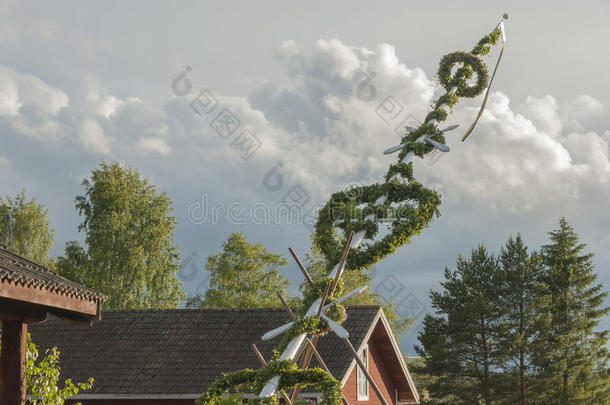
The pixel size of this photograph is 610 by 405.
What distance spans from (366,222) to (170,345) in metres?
9.69

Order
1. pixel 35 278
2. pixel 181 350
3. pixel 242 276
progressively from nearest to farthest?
1. pixel 35 278
2. pixel 181 350
3. pixel 242 276

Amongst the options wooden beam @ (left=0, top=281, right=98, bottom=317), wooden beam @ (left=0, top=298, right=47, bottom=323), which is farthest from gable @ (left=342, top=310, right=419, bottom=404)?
wooden beam @ (left=0, top=298, right=47, bottom=323)

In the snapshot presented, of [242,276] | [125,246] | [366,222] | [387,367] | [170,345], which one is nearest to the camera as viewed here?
[366,222]

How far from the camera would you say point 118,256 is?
34688mm

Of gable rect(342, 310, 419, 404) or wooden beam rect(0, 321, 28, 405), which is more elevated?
gable rect(342, 310, 419, 404)

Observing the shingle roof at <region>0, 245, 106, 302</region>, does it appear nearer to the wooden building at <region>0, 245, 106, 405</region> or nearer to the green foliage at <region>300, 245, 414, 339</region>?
the wooden building at <region>0, 245, 106, 405</region>

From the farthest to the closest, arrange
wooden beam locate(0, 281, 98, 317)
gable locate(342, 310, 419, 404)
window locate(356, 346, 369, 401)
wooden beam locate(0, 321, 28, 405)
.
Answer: gable locate(342, 310, 419, 404) → window locate(356, 346, 369, 401) → wooden beam locate(0, 321, 28, 405) → wooden beam locate(0, 281, 98, 317)

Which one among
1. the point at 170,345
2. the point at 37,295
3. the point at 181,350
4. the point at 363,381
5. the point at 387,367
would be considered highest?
the point at 170,345

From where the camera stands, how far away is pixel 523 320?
38.6 metres

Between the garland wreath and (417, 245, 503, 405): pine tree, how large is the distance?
74.7 feet

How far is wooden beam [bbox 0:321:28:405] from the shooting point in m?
8.38

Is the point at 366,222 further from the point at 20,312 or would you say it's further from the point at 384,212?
the point at 20,312

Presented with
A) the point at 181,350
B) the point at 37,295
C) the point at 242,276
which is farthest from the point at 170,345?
the point at 242,276

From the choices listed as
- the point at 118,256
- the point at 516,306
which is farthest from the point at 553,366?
the point at 118,256
